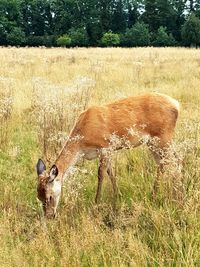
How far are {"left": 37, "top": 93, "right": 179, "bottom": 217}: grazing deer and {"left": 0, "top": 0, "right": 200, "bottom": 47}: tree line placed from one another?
5887cm

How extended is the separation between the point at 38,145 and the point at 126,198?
2.88m

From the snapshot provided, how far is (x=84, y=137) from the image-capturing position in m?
6.00

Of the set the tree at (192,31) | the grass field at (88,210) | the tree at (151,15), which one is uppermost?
the tree at (151,15)

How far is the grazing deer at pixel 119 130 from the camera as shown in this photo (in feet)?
19.0

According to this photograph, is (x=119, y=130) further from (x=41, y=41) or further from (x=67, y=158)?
(x=41, y=41)

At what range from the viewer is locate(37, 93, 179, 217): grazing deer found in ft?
19.0

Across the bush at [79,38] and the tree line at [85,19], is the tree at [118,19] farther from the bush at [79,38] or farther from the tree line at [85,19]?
the bush at [79,38]

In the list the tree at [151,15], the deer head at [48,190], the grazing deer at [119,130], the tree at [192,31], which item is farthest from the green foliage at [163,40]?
the deer head at [48,190]

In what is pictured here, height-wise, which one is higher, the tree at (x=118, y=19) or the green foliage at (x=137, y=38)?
the tree at (x=118, y=19)

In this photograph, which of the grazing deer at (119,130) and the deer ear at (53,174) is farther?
the grazing deer at (119,130)

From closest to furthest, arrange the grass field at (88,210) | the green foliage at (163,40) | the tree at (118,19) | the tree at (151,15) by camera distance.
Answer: the grass field at (88,210) < the green foliage at (163,40) < the tree at (151,15) < the tree at (118,19)

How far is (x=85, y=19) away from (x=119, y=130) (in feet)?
246

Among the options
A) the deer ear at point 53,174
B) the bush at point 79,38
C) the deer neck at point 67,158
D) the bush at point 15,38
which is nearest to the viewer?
the deer ear at point 53,174

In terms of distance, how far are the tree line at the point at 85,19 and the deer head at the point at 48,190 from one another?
2377 inches
